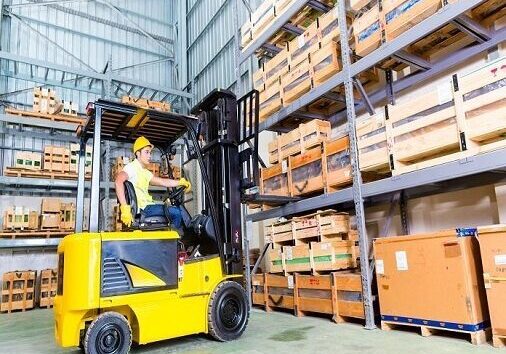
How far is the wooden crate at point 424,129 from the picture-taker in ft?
13.5

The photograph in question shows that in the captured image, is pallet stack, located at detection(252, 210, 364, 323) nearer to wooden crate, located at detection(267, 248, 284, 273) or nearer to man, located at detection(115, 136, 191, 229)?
wooden crate, located at detection(267, 248, 284, 273)

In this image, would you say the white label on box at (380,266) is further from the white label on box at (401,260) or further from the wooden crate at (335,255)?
the wooden crate at (335,255)

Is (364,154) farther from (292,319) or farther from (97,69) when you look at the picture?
(97,69)

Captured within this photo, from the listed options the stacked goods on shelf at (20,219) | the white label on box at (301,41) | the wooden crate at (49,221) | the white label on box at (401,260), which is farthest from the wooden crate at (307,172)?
the stacked goods on shelf at (20,219)

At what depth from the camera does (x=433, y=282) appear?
13.9 ft

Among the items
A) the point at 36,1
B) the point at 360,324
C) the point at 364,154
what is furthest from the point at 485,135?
the point at 36,1

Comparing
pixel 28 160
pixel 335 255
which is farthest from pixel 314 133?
pixel 28 160

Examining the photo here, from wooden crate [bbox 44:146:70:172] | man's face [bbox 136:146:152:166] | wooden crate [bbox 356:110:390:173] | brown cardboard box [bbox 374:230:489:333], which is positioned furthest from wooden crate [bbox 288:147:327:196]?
wooden crate [bbox 44:146:70:172]

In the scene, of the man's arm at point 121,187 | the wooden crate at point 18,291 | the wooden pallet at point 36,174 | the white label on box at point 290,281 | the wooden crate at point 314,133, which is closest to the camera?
the man's arm at point 121,187

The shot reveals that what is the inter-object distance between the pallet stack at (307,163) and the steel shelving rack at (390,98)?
→ 20cm

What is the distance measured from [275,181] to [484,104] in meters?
3.69

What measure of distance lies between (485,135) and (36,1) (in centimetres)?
1377

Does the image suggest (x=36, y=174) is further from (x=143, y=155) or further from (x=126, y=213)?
(x=126, y=213)

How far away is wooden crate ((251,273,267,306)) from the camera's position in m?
7.14
